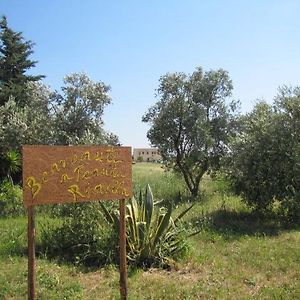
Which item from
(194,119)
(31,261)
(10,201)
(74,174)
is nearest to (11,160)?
(10,201)

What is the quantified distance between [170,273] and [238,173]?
540 cm

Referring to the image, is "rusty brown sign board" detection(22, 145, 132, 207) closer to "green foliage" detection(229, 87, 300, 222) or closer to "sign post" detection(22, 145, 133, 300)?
"sign post" detection(22, 145, 133, 300)

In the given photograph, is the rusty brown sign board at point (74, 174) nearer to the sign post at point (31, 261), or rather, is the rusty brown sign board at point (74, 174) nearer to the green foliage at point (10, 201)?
the sign post at point (31, 261)

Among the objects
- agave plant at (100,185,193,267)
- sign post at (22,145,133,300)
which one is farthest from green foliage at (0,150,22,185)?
sign post at (22,145,133,300)

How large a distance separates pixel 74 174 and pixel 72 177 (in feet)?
0.15

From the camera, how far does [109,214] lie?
7.13m

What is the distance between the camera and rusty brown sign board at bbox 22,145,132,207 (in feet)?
14.7

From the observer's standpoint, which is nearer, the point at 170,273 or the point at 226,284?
the point at 226,284

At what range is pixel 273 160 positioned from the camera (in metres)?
10.8

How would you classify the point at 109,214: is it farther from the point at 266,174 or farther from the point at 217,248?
the point at 266,174

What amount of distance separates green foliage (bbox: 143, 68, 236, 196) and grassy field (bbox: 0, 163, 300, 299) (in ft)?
23.1

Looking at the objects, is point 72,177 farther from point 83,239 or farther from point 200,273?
point 200,273

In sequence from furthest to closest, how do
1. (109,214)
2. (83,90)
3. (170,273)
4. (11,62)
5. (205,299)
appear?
(11,62) → (83,90) → (109,214) → (170,273) → (205,299)

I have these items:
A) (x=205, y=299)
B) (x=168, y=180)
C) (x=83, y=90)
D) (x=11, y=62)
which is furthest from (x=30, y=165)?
(x=11, y=62)
